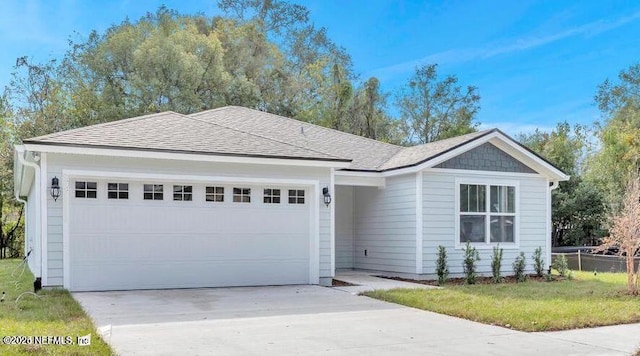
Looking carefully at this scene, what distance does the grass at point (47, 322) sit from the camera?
18.5 ft

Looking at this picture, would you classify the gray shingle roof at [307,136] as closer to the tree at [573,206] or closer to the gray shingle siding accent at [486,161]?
the gray shingle siding accent at [486,161]

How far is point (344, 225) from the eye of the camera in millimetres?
15781

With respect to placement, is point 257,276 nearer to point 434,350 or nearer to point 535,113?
point 434,350

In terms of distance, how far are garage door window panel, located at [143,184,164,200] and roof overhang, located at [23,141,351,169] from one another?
675mm

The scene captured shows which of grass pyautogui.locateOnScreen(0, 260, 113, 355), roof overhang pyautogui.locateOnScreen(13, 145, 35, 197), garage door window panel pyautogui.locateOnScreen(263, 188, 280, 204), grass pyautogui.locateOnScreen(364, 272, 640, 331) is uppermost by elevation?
roof overhang pyautogui.locateOnScreen(13, 145, 35, 197)

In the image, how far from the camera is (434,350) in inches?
246

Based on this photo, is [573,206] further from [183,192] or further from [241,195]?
[183,192]

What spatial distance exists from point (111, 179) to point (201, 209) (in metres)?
1.74

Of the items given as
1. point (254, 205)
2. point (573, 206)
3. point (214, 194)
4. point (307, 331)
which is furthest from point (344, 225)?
point (573, 206)

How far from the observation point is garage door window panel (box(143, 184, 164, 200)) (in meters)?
11.0

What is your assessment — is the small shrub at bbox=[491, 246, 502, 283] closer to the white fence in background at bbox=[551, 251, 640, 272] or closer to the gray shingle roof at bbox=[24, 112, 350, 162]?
the gray shingle roof at bbox=[24, 112, 350, 162]

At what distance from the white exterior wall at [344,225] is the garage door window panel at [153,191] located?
18.7 ft

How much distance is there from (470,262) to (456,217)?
1.16 m

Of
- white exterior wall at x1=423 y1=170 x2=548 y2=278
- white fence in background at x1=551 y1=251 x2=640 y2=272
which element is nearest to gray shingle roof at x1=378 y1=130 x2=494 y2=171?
white exterior wall at x1=423 y1=170 x2=548 y2=278
